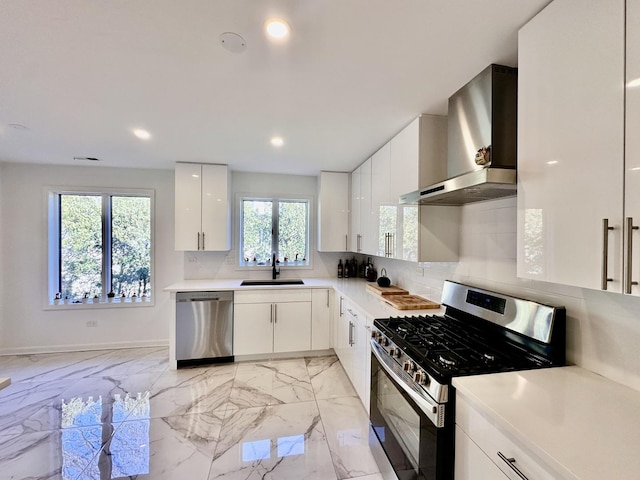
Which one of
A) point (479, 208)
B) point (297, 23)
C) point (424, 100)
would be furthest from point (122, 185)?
point (479, 208)

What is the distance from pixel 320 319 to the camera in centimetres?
347

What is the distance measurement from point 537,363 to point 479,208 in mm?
1055

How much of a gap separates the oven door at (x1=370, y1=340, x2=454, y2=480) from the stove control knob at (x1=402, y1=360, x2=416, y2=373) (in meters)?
0.04

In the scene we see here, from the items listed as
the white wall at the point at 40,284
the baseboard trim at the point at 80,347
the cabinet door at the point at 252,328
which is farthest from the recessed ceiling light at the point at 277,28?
the baseboard trim at the point at 80,347

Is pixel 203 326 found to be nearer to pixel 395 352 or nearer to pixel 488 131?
pixel 395 352

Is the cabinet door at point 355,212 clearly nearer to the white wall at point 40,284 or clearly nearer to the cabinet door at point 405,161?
the cabinet door at point 405,161

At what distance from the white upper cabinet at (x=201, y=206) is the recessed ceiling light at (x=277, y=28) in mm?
2444

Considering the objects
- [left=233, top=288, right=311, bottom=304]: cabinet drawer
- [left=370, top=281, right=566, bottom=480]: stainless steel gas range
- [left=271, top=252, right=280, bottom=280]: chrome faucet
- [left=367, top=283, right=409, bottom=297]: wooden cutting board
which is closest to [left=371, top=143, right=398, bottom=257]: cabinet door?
[left=367, top=283, right=409, bottom=297]: wooden cutting board

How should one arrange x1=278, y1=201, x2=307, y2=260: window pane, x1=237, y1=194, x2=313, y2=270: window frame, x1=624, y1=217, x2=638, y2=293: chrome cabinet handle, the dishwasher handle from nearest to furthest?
1. x1=624, y1=217, x2=638, y2=293: chrome cabinet handle
2. the dishwasher handle
3. x1=237, y1=194, x2=313, y2=270: window frame
4. x1=278, y1=201, x2=307, y2=260: window pane

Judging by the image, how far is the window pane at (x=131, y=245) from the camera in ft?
12.5

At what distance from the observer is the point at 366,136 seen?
8.32ft

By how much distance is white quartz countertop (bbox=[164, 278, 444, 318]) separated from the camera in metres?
2.24

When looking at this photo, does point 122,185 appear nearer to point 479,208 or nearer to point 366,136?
point 366,136

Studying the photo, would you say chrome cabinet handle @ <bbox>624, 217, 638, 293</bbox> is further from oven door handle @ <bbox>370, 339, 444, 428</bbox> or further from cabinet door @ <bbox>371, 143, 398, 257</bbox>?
cabinet door @ <bbox>371, 143, 398, 257</bbox>
